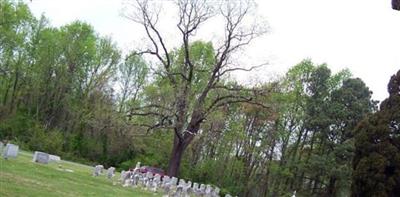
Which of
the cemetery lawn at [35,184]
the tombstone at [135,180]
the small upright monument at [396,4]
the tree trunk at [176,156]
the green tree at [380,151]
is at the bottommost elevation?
the cemetery lawn at [35,184]

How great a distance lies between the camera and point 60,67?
47.3m

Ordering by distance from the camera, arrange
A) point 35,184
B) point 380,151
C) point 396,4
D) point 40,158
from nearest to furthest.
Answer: point 35,184 < point 396,4 < point 40,158 < point 380,151

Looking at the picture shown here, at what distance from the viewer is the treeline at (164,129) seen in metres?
39.9

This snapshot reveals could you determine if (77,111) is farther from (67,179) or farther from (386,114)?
(67,179)

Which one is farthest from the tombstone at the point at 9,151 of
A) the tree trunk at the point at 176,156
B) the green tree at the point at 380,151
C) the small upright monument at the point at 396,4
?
the green tree at the point at 380,151

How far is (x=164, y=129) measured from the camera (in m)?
38.6

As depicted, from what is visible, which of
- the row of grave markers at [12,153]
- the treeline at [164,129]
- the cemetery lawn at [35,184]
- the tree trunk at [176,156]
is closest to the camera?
the cemetery lawn at [35,184]

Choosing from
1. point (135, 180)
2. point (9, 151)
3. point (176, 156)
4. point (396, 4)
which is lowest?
point (135, 180)

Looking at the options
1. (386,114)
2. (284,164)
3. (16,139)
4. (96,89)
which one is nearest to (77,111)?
(96,89)

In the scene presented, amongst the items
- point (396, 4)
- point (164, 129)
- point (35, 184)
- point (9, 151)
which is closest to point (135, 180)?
point (9, 151)

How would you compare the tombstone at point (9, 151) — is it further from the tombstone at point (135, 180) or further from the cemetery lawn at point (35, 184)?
the tombstone at point (135, 180)

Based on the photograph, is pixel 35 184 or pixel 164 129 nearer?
pixel 35 184

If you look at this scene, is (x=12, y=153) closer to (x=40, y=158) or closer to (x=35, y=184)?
(x=40, y=158)

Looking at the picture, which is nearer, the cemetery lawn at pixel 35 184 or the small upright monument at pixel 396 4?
the cemetery lawn at pixel 35 184
